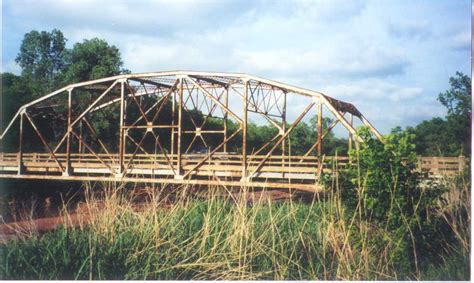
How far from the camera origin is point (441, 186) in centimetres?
645

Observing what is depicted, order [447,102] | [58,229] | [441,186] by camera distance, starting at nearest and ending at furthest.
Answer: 1. [441,186]
2. [58,229]
3. [447,102]

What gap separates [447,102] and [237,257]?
7.01 m

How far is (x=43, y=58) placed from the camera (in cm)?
2953

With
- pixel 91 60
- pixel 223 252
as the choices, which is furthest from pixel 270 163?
pixel 91 60

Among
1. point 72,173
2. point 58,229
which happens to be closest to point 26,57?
point 72,173

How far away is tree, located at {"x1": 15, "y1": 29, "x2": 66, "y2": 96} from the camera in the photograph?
28.7m

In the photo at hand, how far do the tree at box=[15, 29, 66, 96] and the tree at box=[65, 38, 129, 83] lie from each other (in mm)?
771

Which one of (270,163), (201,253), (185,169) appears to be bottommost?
(201,253)

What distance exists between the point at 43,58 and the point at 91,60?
10.0 ft

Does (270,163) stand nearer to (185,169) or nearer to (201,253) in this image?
(185,169)

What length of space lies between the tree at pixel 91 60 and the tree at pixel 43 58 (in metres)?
0.77

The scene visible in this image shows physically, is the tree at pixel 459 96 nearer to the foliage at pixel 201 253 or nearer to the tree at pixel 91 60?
the foliage at pixel 201 253

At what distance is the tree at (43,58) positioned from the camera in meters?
28.7

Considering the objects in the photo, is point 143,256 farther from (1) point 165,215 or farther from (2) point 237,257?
(2) point 237,257
